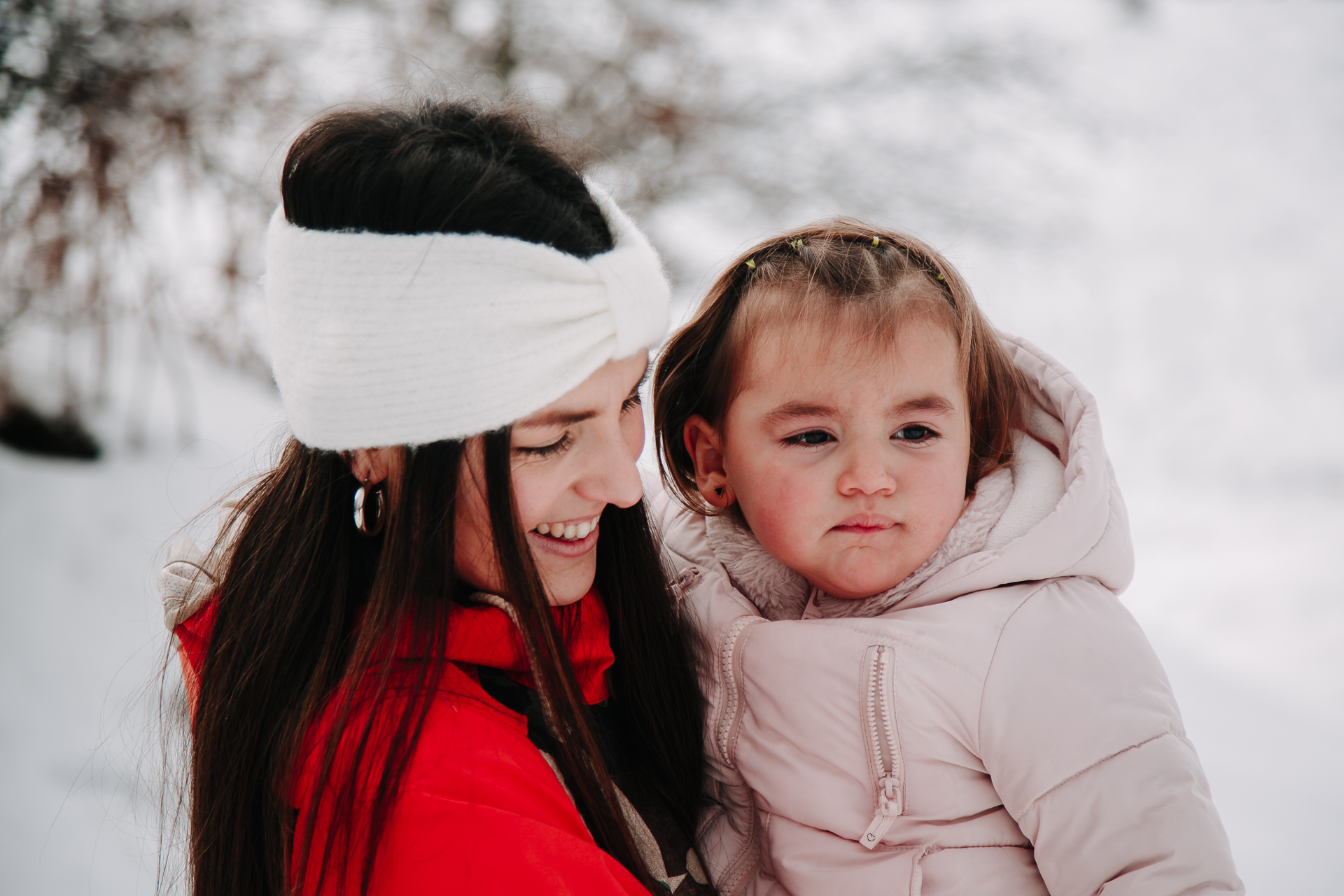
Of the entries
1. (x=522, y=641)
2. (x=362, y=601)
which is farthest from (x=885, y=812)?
(x=362, y=601)

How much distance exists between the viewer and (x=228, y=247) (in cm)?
348

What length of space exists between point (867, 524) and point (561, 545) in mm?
473

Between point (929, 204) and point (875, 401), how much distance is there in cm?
306

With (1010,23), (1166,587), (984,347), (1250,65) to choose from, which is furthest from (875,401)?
(1250,65)

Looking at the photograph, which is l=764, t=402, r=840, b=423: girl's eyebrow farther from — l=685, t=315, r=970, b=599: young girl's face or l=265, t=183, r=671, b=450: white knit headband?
l=265, t=183, r=671, b=450: white knit headband

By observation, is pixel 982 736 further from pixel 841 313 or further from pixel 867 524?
pixel 841 313

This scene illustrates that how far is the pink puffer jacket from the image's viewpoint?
1.09m

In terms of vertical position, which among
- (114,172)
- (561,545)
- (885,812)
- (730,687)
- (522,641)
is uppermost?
(114,172)

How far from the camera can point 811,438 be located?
138 cm

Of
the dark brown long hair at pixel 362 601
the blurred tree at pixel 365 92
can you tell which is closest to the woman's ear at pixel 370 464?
the dark brown long hair at pixel 362 601

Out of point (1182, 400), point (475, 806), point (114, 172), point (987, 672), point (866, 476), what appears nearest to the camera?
point (475, 806)

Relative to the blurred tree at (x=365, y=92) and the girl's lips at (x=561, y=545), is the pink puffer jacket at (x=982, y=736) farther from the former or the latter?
the blurred tree at (x=365, y=92)

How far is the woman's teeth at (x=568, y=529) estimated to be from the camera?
118cm

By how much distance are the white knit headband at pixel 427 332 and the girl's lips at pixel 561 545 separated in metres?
0.22
